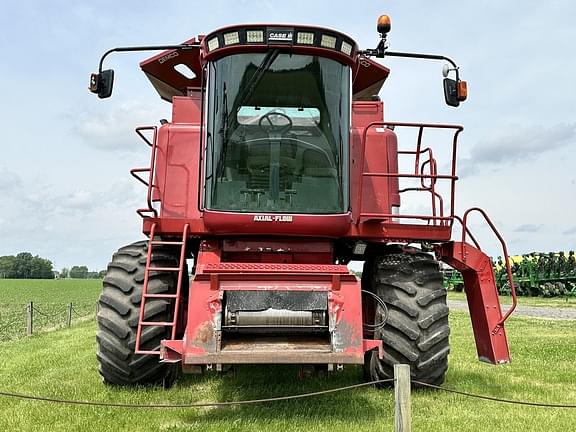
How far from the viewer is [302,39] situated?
6008 millimetres

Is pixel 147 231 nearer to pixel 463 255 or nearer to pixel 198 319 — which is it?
pixel 198 319

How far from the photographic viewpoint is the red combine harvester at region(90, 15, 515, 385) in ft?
17.9

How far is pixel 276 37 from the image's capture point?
5.99m

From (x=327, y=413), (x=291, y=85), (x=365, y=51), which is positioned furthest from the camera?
(x=365, y=51)

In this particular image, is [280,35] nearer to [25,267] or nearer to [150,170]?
[150,170]

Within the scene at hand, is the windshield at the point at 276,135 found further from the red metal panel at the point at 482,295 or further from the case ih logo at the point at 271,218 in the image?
the red metal panel at the point at 482,295

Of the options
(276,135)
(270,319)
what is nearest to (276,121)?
(276,135)

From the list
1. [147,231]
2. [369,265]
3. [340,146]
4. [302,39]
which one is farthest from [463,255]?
[147,231]

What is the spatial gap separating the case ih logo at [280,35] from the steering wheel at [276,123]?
0.70 m

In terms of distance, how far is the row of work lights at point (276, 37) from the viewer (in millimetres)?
5988

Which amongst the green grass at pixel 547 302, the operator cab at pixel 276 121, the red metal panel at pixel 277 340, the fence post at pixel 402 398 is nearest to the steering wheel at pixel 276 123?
the operator cab at pixel 276 121

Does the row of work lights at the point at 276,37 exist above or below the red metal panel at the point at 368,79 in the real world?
below

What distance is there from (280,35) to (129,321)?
3168mm

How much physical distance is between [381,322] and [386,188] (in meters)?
1.63
